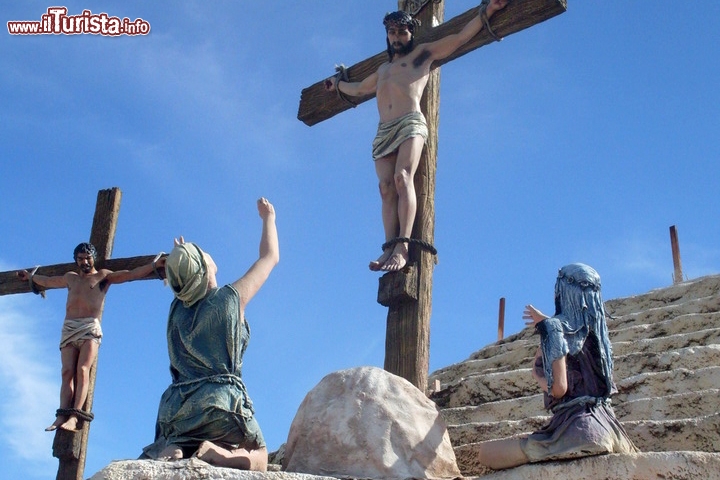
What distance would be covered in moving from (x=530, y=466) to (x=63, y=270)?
6363 mm

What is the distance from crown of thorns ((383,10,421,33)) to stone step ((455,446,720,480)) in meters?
4.30

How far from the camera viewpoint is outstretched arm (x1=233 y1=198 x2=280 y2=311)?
555 cm

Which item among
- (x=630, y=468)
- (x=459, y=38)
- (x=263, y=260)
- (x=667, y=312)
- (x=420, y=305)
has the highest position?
(x=459, y=38)

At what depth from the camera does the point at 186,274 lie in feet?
17.8

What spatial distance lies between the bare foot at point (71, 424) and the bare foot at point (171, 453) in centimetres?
426

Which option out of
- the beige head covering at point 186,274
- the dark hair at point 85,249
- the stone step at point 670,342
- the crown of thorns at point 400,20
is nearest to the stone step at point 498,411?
the stone step at point 670,342

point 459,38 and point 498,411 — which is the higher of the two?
point 459,38

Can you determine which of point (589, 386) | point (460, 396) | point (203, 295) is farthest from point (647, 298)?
point (203, 295)

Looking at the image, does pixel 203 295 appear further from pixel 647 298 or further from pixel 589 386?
pixel 647 298

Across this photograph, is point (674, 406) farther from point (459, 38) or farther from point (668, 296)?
point (668, 296)

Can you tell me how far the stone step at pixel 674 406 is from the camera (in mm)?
6414

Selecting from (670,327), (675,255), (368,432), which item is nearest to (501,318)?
(675,255)

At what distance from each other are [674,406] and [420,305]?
1.91m

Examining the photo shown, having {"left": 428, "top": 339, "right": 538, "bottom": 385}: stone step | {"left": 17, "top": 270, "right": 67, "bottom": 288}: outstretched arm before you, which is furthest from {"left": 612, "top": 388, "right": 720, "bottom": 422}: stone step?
{"left": 17, "top": 270, "right": 67, "bottom": 288}: outstretched arm
